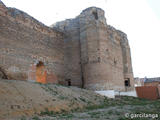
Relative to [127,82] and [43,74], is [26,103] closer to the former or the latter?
[43,74]

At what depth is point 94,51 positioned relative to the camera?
1670 cm

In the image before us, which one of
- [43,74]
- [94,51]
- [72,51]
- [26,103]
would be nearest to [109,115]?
[26,103]

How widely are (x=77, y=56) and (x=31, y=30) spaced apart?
531cm

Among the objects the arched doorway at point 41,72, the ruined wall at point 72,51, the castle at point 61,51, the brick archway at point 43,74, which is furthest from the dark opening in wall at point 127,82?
the arched doorway at point 41,72

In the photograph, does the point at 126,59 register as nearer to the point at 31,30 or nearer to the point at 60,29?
the point at 60,29

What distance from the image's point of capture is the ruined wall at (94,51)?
16156 millimetres

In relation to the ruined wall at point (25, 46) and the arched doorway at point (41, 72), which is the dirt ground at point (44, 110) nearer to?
the ruined wall at point (25, 46)

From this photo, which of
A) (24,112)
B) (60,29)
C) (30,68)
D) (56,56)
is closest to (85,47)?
(56,56)

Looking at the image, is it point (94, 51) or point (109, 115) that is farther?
point (94, 51)

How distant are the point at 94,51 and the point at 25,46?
6.14 metres

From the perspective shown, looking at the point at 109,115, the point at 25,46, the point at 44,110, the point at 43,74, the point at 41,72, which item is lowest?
the point at 109,115

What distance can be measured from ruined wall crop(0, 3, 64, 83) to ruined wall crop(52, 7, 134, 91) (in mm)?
1961

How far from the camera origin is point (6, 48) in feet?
43.6

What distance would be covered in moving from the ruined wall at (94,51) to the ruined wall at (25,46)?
196 centimetres
